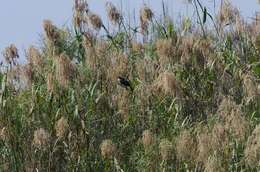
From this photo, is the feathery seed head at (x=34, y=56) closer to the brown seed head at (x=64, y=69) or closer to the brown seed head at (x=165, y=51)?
the brown seed head at (x=64, y=69)

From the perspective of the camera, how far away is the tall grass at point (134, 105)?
3.64 meters

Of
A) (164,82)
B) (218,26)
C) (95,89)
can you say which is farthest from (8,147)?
(218,26)

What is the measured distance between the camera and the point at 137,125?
4336 millimetres

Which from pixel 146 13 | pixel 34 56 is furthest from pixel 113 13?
pixel 34 56

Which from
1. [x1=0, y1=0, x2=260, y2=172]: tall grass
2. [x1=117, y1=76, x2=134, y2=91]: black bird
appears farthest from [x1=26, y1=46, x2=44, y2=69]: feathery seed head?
[x1=117, y1=76, x2=134, y2=91]: black bird

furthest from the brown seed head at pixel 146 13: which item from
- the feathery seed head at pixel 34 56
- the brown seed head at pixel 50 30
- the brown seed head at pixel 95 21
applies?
the feathery seed head at pixel 34 56

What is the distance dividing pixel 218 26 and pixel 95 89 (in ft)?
Result: 3.80

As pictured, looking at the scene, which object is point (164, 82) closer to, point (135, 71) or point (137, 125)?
point (137, 125)

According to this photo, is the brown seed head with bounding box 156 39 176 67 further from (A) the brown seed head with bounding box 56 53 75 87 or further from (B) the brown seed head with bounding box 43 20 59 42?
(B) the brown seed head with bounding box 43 20 59 42

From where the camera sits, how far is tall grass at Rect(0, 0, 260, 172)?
364 centimetres

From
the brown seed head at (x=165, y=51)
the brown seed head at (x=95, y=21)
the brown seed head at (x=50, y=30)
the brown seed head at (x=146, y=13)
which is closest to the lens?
the brown seed head at (x=165, y=51)

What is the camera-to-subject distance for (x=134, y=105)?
4.33m

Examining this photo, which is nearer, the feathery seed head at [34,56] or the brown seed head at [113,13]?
the feathery seed head at [34,56]

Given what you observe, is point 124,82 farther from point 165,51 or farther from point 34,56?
point 34,56
